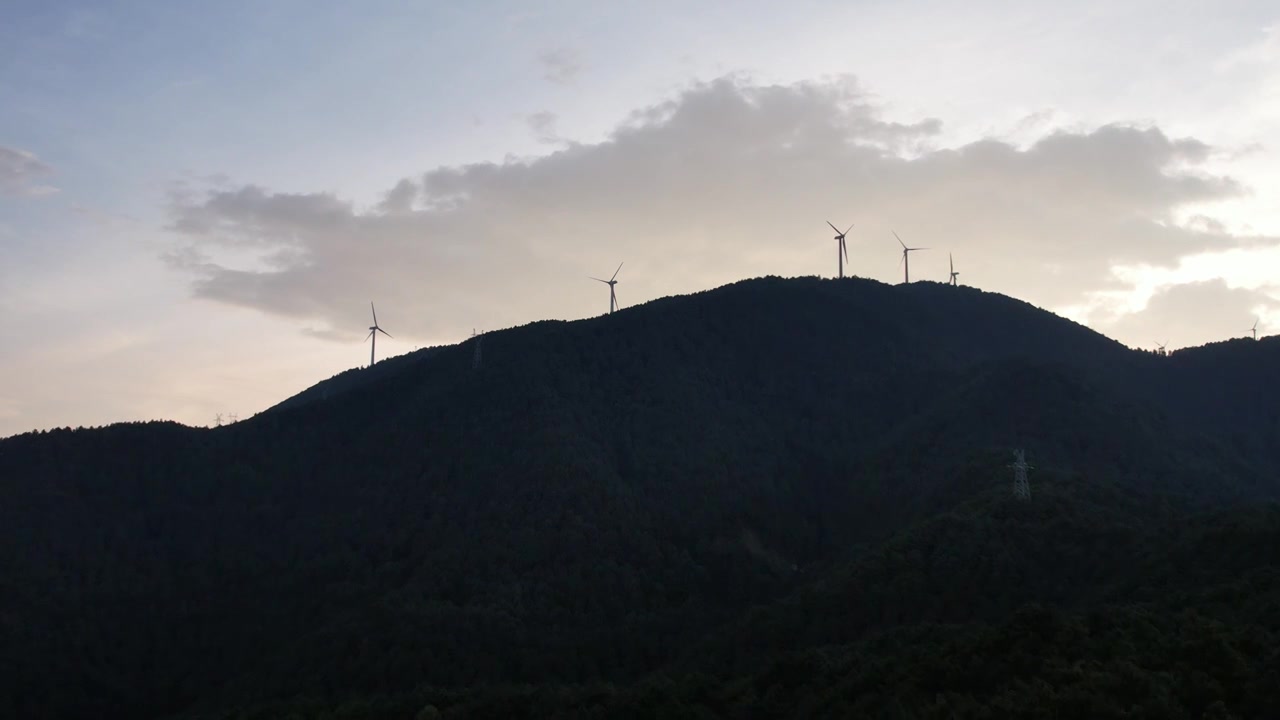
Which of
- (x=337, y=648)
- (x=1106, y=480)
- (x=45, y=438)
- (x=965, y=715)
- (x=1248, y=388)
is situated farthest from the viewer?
(x=1248, y=388)

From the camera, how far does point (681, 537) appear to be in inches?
5423

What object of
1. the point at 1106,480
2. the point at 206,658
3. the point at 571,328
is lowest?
the point at 206,658

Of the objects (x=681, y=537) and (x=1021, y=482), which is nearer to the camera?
(x=1021, y=482)

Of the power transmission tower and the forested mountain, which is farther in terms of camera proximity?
the power transmission tower

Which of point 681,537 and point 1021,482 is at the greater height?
point 1021,482

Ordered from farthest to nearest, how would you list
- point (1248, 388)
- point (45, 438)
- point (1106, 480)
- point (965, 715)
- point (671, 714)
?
1. point (1248, 388)
2. point (45, 438)
3. point (1106, 480)
4. point (671, 714)
5. point (965, 715)

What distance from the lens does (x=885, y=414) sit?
552ft

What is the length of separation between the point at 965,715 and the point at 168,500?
127 m

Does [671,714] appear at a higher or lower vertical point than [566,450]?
lower

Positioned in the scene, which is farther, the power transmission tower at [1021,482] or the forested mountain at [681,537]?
the power transmission tower at [1021,482]

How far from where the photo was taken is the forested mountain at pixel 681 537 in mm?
68938

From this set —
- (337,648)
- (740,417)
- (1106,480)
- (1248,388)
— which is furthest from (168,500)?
(1248,388)

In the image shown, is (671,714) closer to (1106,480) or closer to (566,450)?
(1106,480)

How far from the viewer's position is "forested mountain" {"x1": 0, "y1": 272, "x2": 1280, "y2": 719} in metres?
68.9
